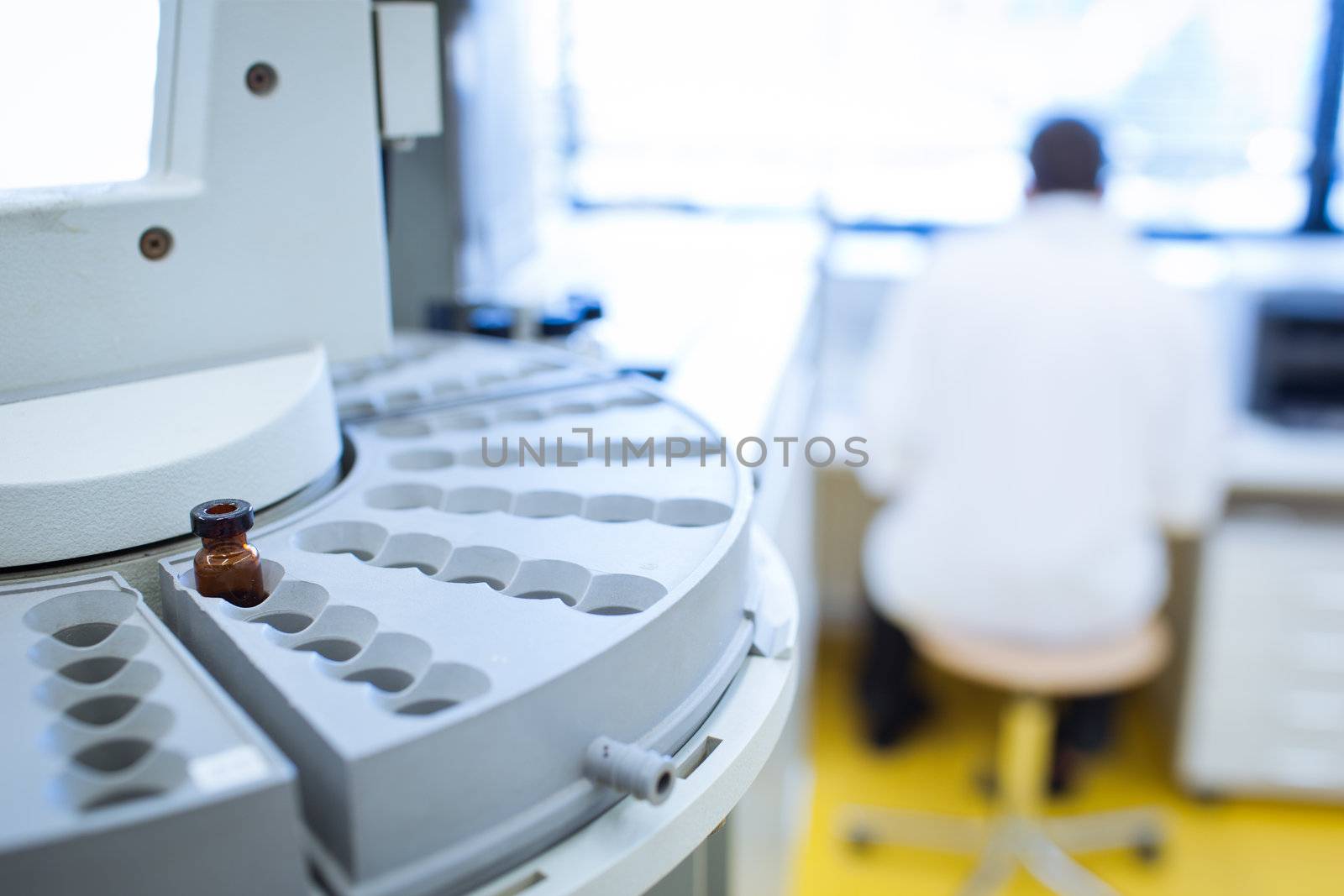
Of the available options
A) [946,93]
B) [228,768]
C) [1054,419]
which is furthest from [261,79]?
[946,93]

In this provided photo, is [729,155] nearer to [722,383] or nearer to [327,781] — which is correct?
[722,383]

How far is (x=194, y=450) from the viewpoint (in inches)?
29.4

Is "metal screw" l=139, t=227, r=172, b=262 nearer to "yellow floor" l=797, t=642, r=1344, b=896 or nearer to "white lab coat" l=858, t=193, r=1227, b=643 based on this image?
"white lab coat" l=858, t=193, r=1227, b=643

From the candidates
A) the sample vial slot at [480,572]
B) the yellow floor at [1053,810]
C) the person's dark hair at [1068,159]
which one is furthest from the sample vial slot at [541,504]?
the yellow floor at [1053,810]

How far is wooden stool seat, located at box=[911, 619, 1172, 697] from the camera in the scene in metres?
1.92

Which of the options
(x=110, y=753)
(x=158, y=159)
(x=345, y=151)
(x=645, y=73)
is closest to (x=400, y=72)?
(x=345, y=151)

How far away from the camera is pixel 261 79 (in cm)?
87

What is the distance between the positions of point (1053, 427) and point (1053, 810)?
962mm

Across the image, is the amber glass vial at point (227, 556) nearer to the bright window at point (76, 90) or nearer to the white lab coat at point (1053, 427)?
the bright window at point (76, 90)

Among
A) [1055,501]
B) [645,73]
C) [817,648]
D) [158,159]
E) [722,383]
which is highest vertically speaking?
[645,73]

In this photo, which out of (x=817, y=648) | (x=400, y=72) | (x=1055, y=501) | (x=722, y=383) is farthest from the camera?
(x=817, y=648)

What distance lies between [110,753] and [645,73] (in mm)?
2518

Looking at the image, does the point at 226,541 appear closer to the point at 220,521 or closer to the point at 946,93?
the point at 220,521

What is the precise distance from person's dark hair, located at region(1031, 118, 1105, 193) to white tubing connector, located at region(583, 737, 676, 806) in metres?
1.69
